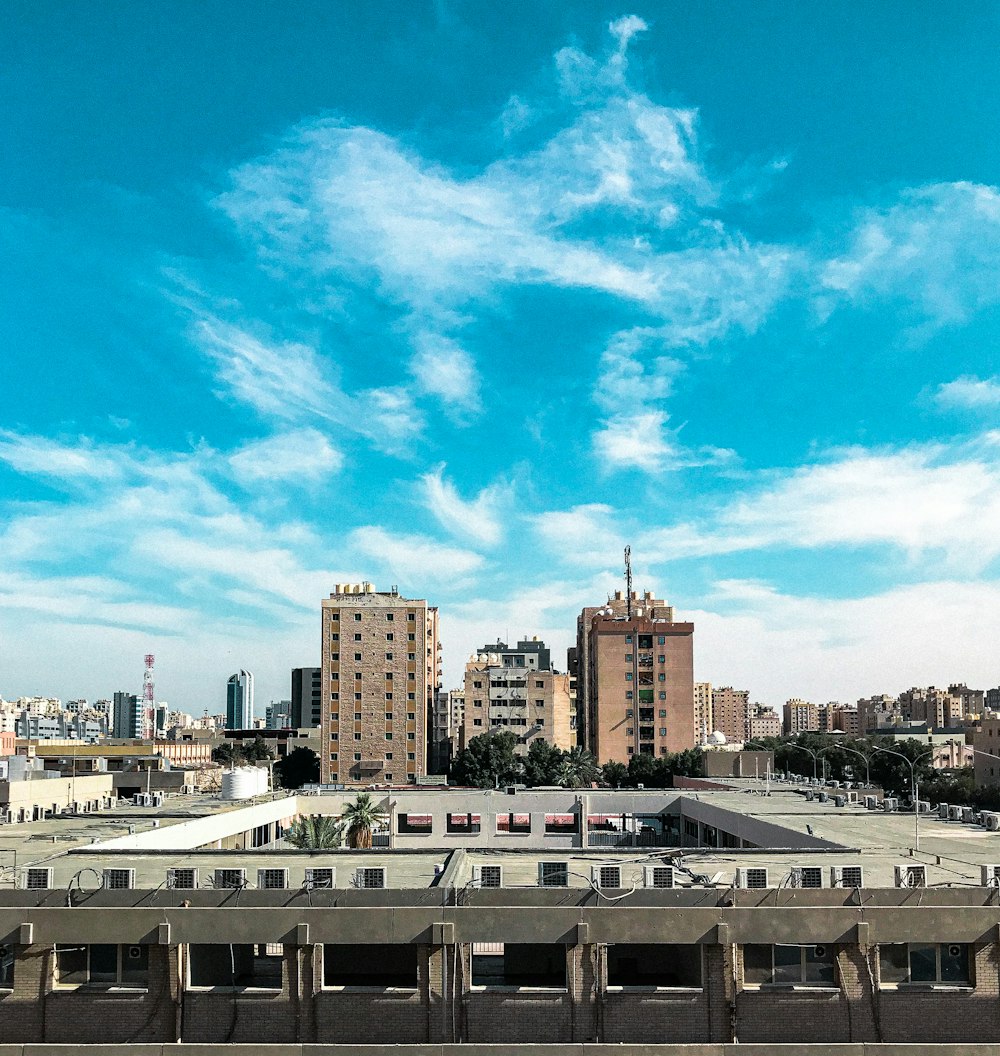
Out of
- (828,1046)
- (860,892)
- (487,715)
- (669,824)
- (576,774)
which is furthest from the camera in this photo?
(487,715)

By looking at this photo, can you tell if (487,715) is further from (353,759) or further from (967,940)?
(967,940)

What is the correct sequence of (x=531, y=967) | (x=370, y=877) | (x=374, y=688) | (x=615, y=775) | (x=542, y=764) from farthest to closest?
(x=374, y=688) → (x=615, y=775) → (x=542, y=764) → (x=370, y=877) → (x=531, y=967)

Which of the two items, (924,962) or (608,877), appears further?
(608,877)

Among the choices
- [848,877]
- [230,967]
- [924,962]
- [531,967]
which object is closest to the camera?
[924,962]

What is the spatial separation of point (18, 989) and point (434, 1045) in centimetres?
1046

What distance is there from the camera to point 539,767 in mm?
137250

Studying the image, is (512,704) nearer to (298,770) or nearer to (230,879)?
(298,770)

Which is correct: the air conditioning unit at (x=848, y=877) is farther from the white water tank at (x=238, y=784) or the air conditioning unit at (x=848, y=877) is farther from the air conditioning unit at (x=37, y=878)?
the white water tank at (x=238, y=784)

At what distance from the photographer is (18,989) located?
26641 millimetres

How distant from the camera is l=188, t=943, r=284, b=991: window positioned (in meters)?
27.1

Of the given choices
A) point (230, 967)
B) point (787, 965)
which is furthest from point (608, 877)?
point (230, 967)

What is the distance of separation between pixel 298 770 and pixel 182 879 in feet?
458

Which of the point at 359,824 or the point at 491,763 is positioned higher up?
the point at 359,824

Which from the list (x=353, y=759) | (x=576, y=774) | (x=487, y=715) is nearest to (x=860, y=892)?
(x=576, y=774)
